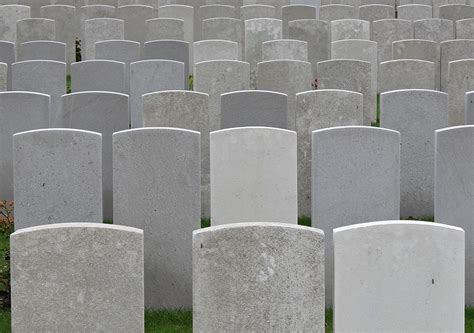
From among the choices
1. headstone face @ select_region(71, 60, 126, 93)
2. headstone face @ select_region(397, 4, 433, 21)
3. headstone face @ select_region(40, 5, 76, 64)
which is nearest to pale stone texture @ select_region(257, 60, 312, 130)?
headstone face @ select_region(71, 60, 126, 93)

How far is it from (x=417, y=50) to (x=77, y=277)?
7.43 metres

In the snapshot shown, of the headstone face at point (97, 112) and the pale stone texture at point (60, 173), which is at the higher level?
the headstone face at point (97, 112)

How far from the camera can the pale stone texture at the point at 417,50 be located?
12.4m

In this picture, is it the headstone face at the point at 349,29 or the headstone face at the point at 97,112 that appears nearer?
the headstone face at the point at 97,112

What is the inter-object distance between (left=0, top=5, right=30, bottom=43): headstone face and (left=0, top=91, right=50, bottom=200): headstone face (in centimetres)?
522

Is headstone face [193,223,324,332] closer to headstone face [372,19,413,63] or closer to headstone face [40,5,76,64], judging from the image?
headstone face [372,19,413,63]

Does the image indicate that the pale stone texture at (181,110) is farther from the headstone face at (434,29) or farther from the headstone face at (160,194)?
the headstone face at (434,29)

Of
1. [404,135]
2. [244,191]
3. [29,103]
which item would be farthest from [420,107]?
[29,103]

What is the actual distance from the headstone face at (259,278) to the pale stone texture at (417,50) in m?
7.05

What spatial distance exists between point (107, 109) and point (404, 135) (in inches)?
87.5

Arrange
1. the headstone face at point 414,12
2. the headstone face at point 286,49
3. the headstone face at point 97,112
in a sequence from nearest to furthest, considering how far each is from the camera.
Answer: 1. the headstone face at point 97,112
2. the headstone face at point 286,49
3. the headstone face at point 414,12

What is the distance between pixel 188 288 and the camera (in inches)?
284

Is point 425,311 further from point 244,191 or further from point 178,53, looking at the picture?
point 178,53

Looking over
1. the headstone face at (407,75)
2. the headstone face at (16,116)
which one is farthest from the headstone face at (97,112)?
the headstone face at (407,75)
